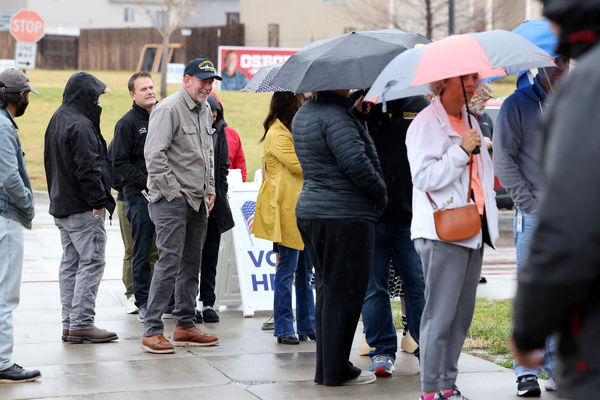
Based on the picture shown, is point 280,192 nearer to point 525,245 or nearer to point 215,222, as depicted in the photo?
point 215,222

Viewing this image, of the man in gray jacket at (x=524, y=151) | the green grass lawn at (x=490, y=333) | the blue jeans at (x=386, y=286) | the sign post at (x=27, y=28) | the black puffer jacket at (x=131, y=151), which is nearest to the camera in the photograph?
the man in gray jacket at (x=524, y=151)

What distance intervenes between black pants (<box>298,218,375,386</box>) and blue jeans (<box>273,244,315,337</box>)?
4.98ft

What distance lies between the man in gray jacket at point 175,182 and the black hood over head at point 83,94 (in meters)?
0.76

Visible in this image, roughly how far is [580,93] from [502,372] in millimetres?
4429

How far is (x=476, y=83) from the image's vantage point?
5145mm

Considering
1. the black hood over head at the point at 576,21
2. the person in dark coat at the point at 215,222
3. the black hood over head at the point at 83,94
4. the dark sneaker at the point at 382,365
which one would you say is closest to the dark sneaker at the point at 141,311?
the person in dark coat at the point at 215,222

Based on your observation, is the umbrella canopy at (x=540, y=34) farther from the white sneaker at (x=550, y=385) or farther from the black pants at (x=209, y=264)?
the black pants at (x=209, y=264)

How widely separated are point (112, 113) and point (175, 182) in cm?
2621

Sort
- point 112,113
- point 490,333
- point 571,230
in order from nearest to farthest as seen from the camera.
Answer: point 571,230 → point 490,333 → point 112,113

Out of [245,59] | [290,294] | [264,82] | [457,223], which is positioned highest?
[245,59]

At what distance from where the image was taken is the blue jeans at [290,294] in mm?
7270

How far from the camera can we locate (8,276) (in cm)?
585

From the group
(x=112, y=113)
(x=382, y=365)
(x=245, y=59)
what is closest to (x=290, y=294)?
(x=382, y=365)

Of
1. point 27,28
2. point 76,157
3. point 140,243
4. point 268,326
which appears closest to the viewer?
point 76,157
